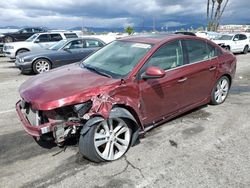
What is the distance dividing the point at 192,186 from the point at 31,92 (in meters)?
2.41

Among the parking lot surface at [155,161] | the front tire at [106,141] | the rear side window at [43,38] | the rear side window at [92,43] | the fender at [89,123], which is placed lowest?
the parking lot surface at [155,161]

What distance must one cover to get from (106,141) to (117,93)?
670 mm

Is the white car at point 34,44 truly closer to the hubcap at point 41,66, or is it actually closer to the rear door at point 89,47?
the rear door at point 89,47

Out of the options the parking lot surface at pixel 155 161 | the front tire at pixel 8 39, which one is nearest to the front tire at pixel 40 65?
the parking lot surface at pixel 155 161

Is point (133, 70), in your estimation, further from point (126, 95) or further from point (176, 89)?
point (176, 89)

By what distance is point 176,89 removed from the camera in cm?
431

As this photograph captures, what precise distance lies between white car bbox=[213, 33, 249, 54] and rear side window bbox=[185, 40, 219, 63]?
13369mm

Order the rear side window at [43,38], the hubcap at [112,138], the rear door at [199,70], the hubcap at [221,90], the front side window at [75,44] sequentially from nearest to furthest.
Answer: the hubcap at [112,138]
the rear door at [199,70]
the hubcap at [221,90]
the front side window at [75,44]
the rear side window at [43,38]

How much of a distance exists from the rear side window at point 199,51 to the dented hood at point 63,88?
5.94 feet

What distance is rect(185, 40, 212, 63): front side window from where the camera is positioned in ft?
15.4

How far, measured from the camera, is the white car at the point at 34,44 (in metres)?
13.8

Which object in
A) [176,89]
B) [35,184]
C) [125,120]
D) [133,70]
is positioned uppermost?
[133,70]

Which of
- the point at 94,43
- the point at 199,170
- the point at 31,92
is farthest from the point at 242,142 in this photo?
the point at 94,43

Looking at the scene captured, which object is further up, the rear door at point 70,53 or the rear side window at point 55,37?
the rear side window at point 55,37
